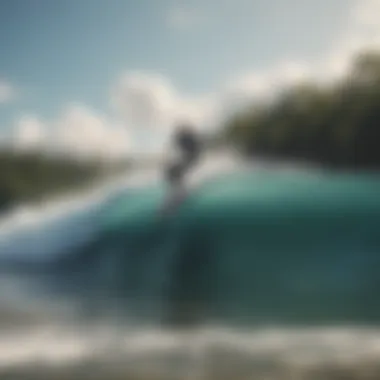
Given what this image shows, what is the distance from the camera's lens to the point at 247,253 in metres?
2.21

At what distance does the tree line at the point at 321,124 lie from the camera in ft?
7.31

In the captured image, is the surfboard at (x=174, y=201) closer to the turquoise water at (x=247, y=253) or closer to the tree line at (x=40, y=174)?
the turquoise water at (x=247, y=253)

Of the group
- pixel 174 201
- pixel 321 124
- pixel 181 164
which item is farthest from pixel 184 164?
pixel 321 124

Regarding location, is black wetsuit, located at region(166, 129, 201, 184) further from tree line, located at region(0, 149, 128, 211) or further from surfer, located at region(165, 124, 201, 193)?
tree line, located at region(0, 149, 128, 211)

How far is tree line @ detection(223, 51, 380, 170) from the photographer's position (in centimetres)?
223

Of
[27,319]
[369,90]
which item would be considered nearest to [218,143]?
[369,90]

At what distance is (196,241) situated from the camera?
88.0 inches

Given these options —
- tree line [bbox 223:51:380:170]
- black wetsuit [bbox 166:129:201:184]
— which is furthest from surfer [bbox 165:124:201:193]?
tree line [bbox 223:51:380:170]

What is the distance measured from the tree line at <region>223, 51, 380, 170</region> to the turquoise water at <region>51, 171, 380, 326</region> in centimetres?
8

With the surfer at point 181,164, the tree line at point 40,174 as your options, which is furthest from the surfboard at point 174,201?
the tree line at point 40,174

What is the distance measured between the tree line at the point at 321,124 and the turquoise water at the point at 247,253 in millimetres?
80

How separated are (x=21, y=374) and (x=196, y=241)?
75cm

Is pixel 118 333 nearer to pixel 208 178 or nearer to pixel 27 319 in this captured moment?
pixel 27 319

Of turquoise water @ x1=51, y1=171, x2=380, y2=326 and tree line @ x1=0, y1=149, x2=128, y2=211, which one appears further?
tree line @ x1=0, y1=149, x2=128, y2=211
